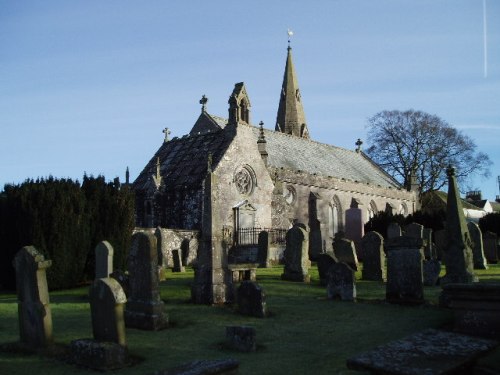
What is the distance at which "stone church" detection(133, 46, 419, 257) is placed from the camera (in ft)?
82.8

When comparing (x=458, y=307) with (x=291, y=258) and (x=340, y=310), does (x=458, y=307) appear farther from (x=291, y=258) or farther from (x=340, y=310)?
(x=291, y=258)

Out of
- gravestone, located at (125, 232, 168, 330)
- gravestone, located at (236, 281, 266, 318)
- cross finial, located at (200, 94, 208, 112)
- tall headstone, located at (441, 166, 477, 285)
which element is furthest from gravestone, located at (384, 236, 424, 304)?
cross finial, located at (200, 94, 208, 112)

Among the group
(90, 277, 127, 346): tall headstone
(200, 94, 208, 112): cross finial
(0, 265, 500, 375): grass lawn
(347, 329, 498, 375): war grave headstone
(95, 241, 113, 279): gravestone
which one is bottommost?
(0, 265, 500, 375): grass lawn

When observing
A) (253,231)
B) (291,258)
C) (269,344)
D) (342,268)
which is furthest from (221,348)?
(253,231)

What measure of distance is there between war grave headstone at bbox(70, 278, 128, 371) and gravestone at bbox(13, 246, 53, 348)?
726 millimetres

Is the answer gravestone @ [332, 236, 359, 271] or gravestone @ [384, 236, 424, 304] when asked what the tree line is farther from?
gravestone @ [384, 236, 424, 304]

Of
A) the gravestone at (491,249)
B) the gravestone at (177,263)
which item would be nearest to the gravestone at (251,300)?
the gravestone at (177,263)

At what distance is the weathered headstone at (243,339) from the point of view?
7.16 metres

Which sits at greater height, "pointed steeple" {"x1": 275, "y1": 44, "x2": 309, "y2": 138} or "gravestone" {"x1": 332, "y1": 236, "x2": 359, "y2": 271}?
"pointed steeple" {"x1": 275, "y1": 44, "x2": 309, "y2": 138}

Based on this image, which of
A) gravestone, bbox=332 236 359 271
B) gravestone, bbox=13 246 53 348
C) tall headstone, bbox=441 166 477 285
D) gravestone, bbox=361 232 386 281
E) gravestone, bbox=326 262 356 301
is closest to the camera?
gravestone, bbox=13 246 53 348

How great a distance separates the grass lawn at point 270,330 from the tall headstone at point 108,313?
1.46 feet

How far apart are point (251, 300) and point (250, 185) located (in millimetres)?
17488

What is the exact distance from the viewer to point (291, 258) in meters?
14.1

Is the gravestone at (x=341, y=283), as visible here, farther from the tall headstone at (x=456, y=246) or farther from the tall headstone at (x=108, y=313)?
the tall headstone at (x=108, y=313)
